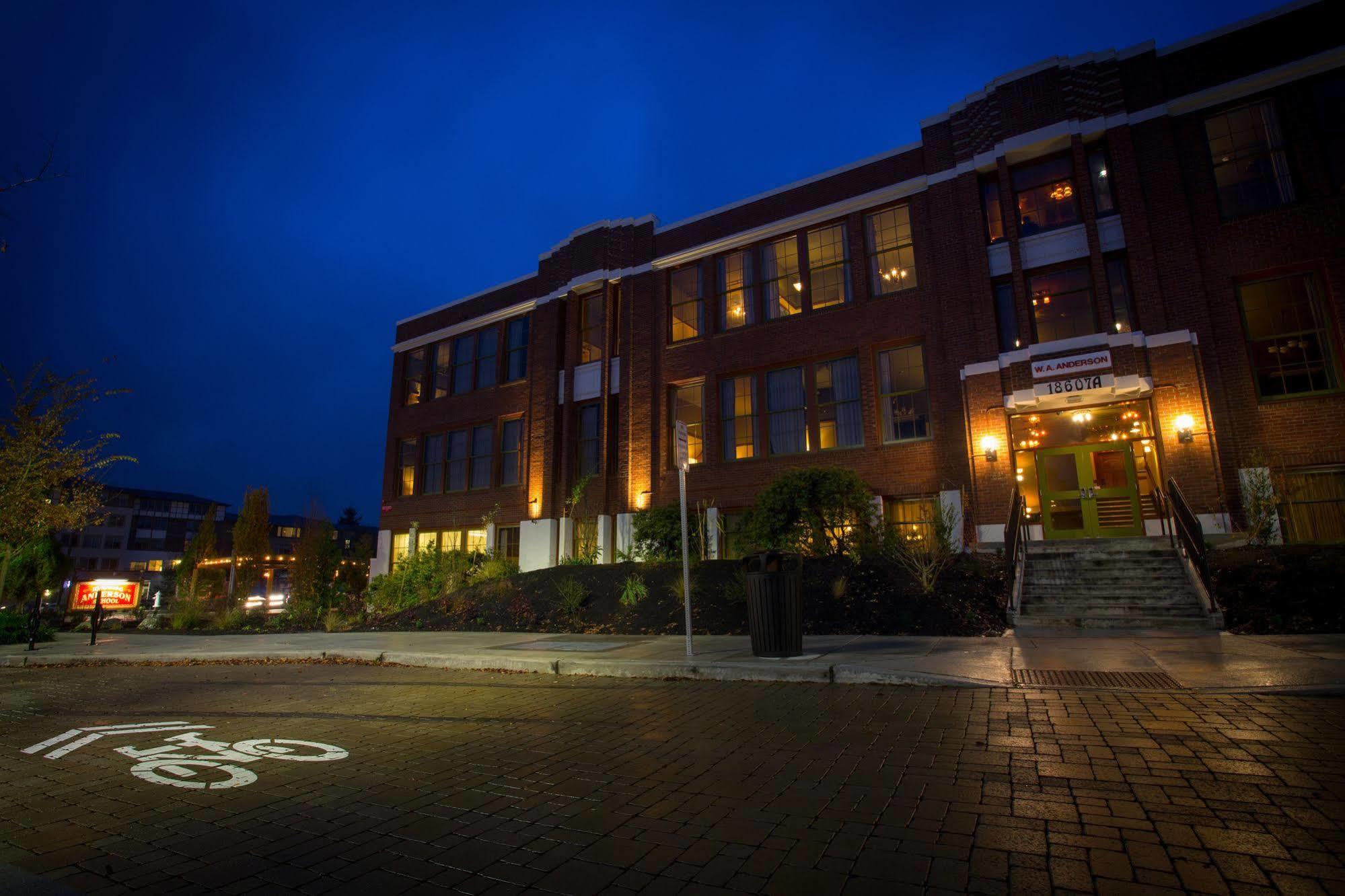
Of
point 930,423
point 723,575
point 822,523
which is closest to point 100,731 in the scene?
point 723,575

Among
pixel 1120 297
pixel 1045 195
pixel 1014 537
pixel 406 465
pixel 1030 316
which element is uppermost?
pixel 1045 195

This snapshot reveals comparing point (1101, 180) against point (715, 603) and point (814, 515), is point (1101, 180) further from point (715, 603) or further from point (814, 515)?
point (715, 603)

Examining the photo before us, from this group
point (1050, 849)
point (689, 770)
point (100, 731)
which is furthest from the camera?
point (100, 731)

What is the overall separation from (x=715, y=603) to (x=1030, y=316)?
10836 millimetres

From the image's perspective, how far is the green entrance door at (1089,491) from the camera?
585 inches

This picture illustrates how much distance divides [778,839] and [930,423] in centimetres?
1567

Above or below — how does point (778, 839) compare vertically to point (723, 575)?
below

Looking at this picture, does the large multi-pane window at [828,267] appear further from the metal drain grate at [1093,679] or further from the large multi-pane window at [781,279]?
the metal drain grate at [1093,679]

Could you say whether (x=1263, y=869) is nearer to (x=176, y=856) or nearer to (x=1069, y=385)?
(x=176, y=856)

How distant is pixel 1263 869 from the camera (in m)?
2.53

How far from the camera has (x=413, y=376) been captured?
29.8m

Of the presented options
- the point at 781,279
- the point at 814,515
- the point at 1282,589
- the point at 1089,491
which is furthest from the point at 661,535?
the point at 1282,589

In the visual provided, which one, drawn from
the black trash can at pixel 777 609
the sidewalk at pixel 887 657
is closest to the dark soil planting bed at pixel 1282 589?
the sidewalk at pixel 887 657

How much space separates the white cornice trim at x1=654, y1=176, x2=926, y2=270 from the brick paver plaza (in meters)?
16.1
